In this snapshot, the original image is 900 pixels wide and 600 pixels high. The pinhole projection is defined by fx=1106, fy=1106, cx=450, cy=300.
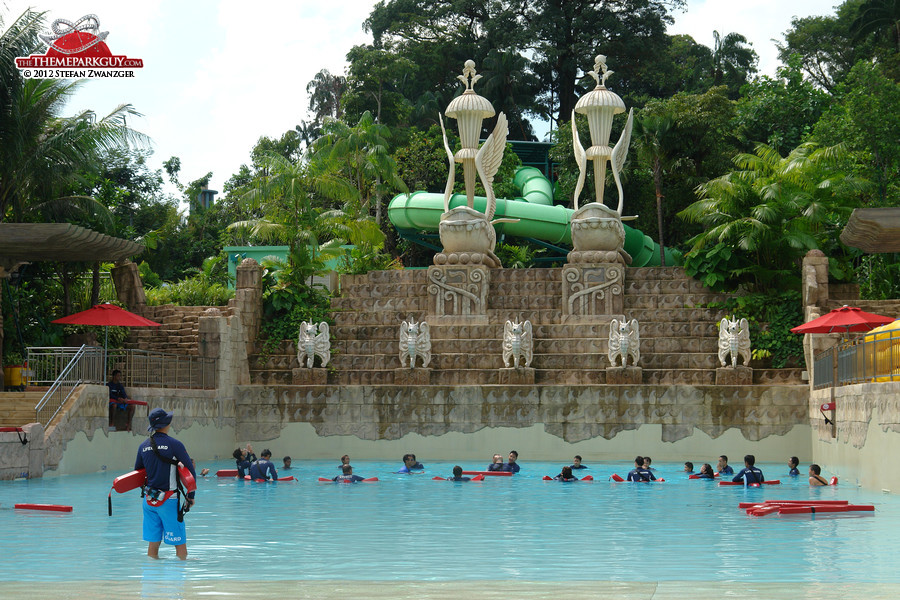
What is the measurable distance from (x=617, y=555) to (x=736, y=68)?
5196cm

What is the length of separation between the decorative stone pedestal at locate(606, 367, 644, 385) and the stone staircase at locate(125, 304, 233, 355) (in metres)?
10.4

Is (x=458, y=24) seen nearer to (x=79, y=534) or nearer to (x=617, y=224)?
(x=617, y=224)

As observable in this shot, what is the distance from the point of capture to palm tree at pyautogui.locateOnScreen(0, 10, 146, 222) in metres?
25.1

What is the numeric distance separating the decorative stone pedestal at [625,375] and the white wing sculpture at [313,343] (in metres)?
7.04

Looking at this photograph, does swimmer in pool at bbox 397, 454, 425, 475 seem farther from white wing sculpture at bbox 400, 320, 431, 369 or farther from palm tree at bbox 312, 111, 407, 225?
palm tree at bbox 312, 111, 407, 225

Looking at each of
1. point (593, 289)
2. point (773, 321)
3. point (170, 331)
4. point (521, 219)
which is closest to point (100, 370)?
point (170, 331)

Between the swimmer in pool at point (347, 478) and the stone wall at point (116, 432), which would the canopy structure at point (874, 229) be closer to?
the swimmer in pool at point (347, 478)

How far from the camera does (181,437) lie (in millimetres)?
25016

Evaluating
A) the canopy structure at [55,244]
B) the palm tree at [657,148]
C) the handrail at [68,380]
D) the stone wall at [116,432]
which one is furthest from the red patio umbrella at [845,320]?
the palm tree at [657,148]

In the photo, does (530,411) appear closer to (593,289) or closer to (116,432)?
(593,289)

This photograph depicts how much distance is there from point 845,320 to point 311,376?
12.6m

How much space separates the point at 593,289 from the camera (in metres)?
29.7

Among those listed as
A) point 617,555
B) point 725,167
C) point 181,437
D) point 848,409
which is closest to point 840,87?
point 725,167

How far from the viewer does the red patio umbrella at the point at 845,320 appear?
2312 centimetres
